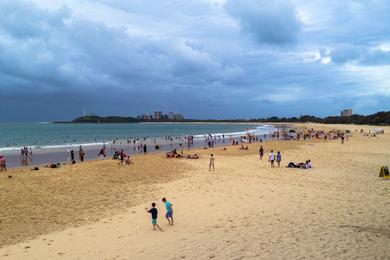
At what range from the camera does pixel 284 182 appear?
18859 millimetres

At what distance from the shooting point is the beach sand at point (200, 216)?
9.12 meters

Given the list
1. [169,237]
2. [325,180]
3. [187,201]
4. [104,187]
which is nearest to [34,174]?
[104,187]

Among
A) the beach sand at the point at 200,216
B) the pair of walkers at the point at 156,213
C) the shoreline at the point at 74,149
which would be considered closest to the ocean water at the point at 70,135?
the shoreline at the point at 74,149

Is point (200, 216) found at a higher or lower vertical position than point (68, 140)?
higher

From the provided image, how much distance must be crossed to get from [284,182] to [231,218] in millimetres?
7694

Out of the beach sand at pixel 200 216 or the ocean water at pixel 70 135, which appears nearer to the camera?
the beach sand at pixel 200 216

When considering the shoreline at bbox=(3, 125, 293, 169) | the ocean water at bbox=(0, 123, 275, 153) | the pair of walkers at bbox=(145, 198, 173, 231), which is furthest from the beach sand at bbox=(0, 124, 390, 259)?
the ocean water at bbox=(0, 123, 275, 153)

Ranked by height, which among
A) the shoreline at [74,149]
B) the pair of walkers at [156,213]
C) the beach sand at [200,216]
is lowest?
the shoreline at [74,149]

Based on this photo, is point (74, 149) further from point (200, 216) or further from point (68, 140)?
point (200, 216)

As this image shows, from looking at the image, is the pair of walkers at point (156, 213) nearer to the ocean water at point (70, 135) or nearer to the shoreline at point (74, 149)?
the shoreline at point (74, 149)

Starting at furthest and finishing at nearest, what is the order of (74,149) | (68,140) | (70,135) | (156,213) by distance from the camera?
1. (70,135)
2. (68,140)
3. (74,149)
4. (156,213)

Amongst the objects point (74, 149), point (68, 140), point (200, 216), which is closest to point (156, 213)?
point (200, 216)

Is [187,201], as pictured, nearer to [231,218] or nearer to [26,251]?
[231,218]

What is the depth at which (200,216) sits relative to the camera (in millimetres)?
A: 12422
